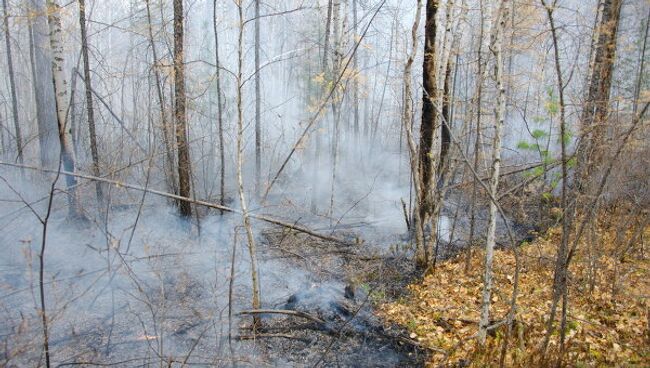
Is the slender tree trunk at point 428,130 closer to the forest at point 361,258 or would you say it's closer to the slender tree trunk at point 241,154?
the forest at point 361,258

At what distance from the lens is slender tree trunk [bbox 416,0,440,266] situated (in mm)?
6900

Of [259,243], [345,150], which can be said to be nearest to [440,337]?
[259,243]

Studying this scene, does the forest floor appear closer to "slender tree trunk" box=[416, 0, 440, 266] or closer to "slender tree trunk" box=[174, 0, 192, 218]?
"slender tree trunk" box=[416, 0, 440, 266]

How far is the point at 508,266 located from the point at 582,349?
3144mm

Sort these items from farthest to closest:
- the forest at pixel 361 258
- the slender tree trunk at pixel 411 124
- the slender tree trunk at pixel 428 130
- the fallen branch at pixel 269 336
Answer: the slender tree trunk at pixel 428 130
the slender tree trunk at pixel 411 124
the fallen branch at pixel 269 336
the forest at pixel 361 258

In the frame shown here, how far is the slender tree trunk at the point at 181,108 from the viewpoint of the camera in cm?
884

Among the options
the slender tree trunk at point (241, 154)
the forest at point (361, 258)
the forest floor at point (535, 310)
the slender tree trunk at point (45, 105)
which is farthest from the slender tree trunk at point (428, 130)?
the slender tree trunk at point (45, 105)

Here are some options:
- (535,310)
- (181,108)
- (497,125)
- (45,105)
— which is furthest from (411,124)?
(45,105)

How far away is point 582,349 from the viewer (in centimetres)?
468

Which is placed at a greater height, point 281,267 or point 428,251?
point 428,251

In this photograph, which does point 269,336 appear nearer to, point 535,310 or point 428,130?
point 535,310

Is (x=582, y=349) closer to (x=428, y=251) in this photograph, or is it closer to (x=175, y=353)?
(x=428, y=251)

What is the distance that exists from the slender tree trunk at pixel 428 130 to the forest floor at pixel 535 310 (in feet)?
3.49

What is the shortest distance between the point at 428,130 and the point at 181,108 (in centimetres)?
581
